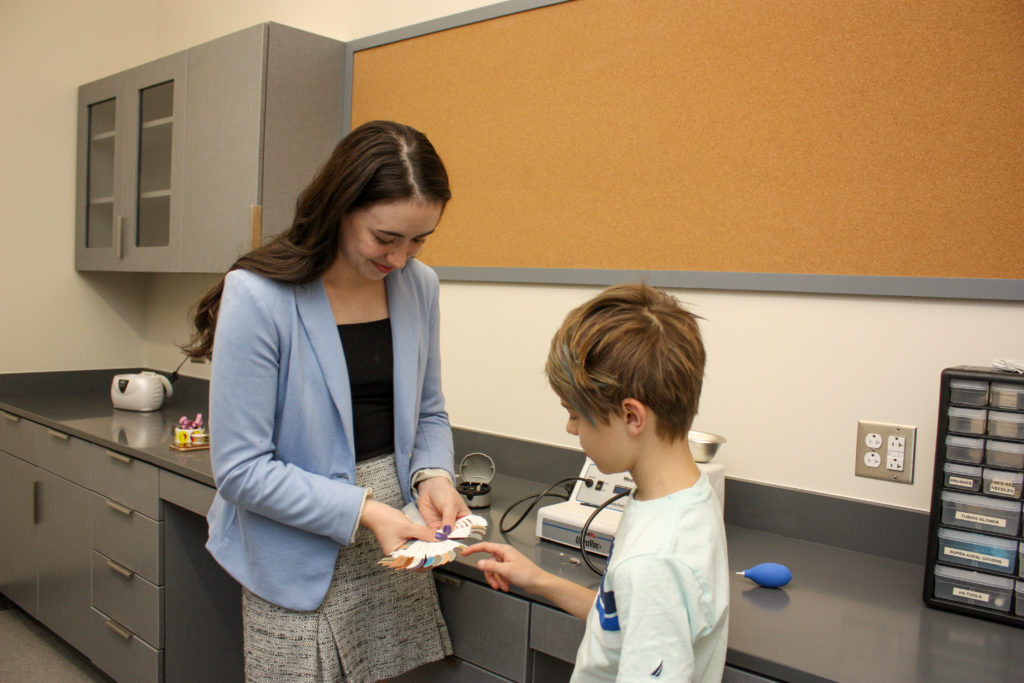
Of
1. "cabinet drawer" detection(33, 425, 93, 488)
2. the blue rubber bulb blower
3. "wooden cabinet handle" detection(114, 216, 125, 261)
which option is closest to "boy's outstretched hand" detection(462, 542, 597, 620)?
the blue rubber bulb blower

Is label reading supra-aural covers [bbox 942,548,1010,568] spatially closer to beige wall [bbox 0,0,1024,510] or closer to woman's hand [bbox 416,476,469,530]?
beige wall [bbox 0,0,1024,510]

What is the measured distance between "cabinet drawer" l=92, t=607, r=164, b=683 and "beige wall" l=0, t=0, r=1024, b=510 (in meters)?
1.05

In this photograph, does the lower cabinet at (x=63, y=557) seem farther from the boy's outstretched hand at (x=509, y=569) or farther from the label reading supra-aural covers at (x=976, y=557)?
the label reading supra-aural covers at (x=976, y=557)

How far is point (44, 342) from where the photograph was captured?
307 centimetres

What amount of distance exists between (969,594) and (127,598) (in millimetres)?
2089

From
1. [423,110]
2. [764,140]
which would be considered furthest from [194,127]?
[764,140]

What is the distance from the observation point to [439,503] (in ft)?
4.36

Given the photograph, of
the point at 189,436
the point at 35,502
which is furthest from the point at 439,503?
the point at 35,502

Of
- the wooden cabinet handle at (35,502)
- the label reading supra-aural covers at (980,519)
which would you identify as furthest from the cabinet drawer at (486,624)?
the wooden cabinet handle at (35,502)

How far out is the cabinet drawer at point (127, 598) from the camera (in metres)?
2.05

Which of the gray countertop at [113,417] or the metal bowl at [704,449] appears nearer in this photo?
the metal bowl at [704,449]

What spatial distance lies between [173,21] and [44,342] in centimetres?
146

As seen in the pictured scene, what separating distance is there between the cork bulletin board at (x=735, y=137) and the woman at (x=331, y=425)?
0.70 meters

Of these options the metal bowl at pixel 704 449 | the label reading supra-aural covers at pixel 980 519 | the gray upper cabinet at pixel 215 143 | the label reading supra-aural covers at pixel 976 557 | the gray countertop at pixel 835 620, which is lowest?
the gray countertop at pixel 835 620
